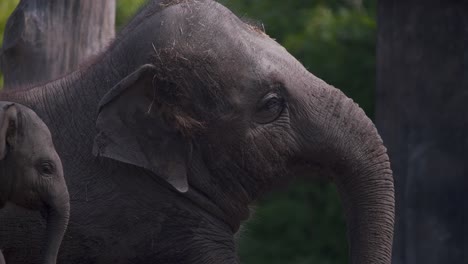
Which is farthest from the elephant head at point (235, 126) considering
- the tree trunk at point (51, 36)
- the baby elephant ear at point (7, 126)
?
the tree trunk at point (51, 36)

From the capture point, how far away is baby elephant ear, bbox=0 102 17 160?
6.23 m

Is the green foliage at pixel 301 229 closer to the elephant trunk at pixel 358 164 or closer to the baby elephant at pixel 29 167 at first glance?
the elephant trunk at pixel 358 164

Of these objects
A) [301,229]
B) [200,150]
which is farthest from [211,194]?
[301,229]

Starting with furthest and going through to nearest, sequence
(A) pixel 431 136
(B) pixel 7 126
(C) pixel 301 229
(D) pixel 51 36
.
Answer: (C) pixel 301 229
(A) pixel 431 136
(D) pixel 51 36
(B) pixel 7 126

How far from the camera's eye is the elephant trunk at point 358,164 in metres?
7.47

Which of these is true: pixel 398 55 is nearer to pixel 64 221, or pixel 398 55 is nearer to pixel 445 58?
pixel 445 58

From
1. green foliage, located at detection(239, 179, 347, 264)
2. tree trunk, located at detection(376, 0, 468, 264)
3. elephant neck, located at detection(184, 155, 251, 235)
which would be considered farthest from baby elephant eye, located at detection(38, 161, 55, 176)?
green foliage, located at detection(239, 179, 347, 264)

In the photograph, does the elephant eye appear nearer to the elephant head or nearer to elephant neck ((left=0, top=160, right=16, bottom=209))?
the elephant head

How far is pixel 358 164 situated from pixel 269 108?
0.46 meters

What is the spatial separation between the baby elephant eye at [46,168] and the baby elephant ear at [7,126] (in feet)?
0.45

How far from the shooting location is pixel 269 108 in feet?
24.5

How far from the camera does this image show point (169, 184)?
7469mm

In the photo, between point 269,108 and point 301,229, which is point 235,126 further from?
point 301,229

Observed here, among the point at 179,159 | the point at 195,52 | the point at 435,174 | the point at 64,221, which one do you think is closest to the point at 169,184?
the point at 179,159
